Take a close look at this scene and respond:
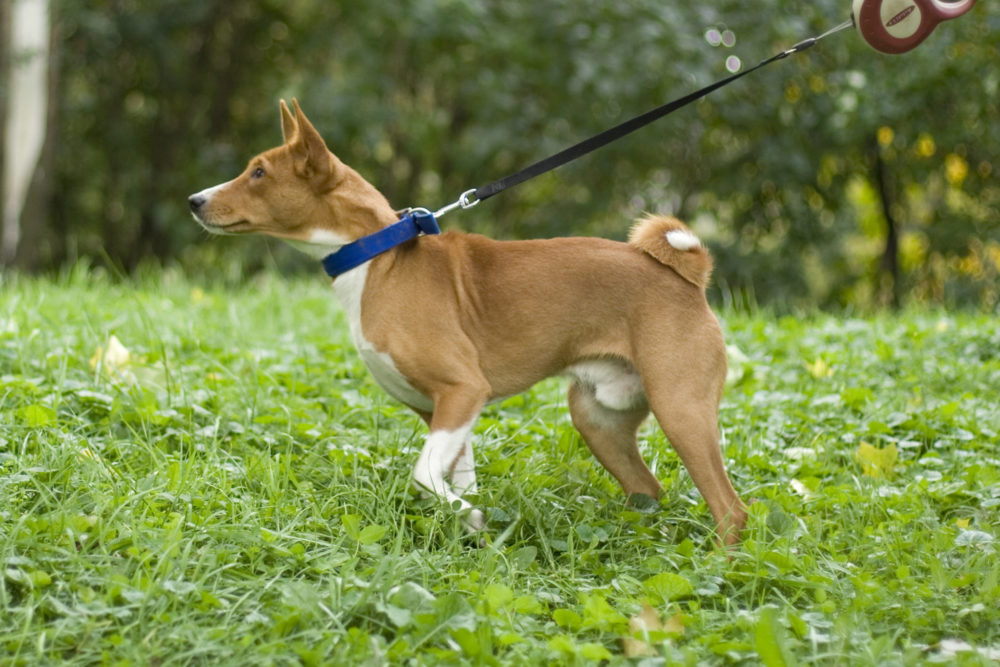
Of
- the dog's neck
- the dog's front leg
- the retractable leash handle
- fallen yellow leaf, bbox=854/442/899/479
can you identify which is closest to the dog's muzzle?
the dog's neck

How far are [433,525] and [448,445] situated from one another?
277 mm

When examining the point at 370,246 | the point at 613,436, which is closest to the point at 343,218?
the point at 370,246

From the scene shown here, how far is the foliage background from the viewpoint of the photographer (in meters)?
9.05

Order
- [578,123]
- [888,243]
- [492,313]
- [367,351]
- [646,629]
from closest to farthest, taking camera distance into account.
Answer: [646,629] < [367,351] < [492,313] < [578,123] < [888,243]

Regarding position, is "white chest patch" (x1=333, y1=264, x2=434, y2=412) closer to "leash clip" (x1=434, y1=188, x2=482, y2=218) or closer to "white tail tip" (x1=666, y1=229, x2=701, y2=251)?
"leash clip" (x1=434, y1=188, x2=482, y2=218)

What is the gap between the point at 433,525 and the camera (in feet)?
10.8

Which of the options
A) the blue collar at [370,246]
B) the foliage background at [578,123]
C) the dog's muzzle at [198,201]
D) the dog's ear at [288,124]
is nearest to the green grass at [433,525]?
the blue collar at [370,246]

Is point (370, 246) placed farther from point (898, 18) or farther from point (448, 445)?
point (898, 18)

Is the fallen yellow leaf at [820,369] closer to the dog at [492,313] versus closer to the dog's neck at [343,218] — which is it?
the dog at [492,313]

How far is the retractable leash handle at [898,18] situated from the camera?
3902 mm

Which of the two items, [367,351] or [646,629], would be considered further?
[367,351]

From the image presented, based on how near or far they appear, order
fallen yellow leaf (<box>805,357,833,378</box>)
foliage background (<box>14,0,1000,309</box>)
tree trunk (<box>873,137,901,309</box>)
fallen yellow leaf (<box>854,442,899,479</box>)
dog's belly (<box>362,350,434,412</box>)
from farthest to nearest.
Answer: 1. tree trunk (<box>873,137,901,309</box>)
2. foliage background (<box>14,0,1000,309</box>)
3. fallen yellow leaf (<box>805,357,833,378</box>)
4. fallen yellow leaf (<box>854,442,899,479</box>)
5. dog's belly (<box>362,350,434,412</box>)

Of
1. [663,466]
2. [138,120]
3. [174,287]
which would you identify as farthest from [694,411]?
[138,120]

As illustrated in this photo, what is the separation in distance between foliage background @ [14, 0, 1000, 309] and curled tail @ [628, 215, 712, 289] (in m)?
3.64
